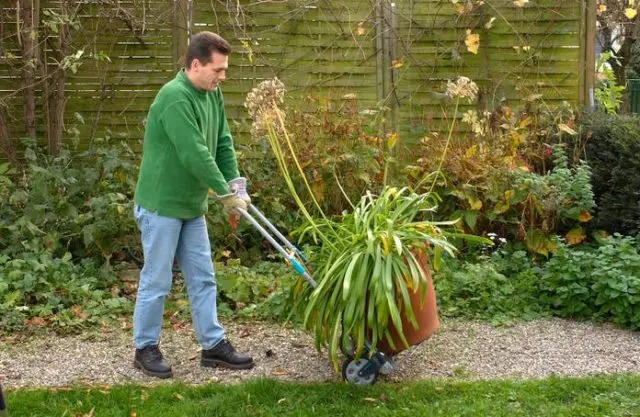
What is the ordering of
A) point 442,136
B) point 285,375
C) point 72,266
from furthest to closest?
1. point 442,136
2. point 72,266
3. point 285,375

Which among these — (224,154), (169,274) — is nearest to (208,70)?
(224,154)

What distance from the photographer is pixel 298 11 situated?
29.2 feet

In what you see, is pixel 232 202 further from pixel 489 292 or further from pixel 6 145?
pixel 6 145

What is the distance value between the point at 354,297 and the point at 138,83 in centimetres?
464

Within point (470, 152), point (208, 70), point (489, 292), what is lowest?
point (489, 292)

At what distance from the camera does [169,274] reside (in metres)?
5.42

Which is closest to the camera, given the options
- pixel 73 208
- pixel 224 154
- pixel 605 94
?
pixel 224 154

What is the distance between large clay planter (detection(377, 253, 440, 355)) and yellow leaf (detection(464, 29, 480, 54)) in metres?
4.02

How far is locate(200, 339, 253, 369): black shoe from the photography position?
18.0ft

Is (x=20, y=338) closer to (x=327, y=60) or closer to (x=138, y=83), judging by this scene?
(x=138, y=83)

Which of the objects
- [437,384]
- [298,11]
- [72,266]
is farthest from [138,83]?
[437,384]

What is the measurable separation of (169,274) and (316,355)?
3.36 ft

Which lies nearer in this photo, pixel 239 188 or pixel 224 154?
pixel 239 188

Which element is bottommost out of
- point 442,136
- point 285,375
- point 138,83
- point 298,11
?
point 285,375
